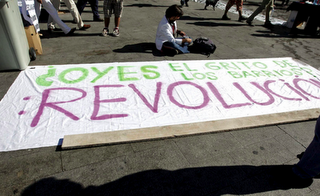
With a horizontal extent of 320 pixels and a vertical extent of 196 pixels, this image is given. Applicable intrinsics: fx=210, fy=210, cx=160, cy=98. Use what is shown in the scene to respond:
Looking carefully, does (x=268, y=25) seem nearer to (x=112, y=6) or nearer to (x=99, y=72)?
(x=112, y=6)

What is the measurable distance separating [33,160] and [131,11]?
26.5 ft

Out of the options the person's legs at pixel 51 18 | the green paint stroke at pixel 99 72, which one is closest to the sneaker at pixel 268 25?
the green paint stroke at pixel 99 72

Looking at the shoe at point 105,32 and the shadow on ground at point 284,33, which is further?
the shadow on ground at point 284,33

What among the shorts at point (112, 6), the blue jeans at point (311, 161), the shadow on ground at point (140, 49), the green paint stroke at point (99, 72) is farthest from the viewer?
the shorts at point (112, 6)

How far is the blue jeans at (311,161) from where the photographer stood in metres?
1.89

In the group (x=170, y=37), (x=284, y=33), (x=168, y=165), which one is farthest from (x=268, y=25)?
(x=168, y=165)

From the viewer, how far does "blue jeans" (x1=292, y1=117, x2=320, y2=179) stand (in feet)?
6.19

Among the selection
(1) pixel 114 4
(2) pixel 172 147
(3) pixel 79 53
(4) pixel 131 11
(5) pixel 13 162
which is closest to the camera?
Result: (5) pixel 13 162

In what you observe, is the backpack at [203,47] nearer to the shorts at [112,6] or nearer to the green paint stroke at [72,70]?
the shorts at [112,6]

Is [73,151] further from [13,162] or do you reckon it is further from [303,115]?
[303,115]

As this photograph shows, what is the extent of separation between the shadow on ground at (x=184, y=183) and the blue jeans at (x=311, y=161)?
0.19 m

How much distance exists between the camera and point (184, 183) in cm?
204

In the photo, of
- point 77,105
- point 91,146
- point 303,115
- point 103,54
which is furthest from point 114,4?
point 303,115

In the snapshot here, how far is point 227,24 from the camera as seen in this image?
8.30 m
